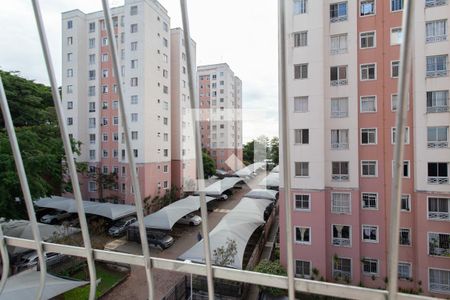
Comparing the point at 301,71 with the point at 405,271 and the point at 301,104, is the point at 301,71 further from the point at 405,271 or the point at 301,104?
the point at 405,271

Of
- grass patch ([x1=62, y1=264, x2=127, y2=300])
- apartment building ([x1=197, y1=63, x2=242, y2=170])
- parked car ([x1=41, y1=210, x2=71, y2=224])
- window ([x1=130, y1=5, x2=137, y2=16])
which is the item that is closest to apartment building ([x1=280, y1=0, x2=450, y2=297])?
grass patch ([x1=62, y1=264, x2=127, y2=300])

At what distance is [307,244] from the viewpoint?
21.4 ft

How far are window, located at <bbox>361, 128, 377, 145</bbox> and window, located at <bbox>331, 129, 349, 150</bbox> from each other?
Answer: 41 cm

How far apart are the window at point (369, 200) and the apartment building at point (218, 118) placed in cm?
1658

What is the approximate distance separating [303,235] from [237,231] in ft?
5.66

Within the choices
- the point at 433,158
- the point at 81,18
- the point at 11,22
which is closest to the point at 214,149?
the point at 81,18

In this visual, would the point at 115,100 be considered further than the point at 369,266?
Yes

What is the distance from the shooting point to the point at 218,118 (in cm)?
2292

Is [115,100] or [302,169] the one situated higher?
[115,100]

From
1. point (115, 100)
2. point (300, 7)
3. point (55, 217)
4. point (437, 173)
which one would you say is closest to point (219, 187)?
point (115, 100)

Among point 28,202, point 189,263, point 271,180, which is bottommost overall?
point 271,180

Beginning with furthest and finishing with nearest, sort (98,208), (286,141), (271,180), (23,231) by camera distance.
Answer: (271,180)
(98,208)
(23,231)
(286,141)

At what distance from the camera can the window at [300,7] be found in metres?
6.42

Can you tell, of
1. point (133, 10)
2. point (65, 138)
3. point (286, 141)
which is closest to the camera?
point (286, 141)
